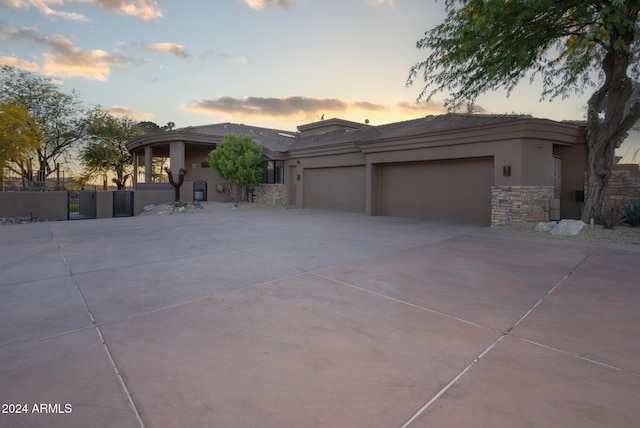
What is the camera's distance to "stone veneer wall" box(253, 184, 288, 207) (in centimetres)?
2077

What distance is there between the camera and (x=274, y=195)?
20781 mm

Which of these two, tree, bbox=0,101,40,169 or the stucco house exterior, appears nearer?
the stucco house exterior

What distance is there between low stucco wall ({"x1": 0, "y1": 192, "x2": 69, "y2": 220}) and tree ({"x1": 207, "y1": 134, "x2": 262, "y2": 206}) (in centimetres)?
768

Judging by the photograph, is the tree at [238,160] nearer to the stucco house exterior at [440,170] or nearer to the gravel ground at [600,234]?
the stucco house exterior at [440,170]

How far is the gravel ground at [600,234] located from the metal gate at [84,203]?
19.2 meters

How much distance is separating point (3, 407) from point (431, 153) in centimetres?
1338

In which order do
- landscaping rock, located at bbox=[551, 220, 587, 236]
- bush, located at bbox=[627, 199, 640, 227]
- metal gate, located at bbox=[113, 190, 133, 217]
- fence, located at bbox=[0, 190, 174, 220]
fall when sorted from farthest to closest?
metal gate, located at bbox=[113, 190, 133, 217], fence, located at bbox=[0, 190, 174, 220], bush, located at bbox=[627, 199, 640, 227], landscaping rock, located at bbox=[551, 220, 587, 236]

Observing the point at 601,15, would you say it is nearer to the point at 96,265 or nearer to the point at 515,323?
the point at 515,323

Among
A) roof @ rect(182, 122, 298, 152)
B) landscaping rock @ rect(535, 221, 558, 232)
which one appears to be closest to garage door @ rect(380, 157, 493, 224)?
landscaping rock @ rect(535, 221, 558, 232)

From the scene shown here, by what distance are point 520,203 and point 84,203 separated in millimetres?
20059

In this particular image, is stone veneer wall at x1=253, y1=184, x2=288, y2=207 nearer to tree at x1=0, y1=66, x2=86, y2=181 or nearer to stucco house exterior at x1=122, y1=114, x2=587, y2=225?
stucco house exterior at x1=122, y1=114, x2=587, y2=225

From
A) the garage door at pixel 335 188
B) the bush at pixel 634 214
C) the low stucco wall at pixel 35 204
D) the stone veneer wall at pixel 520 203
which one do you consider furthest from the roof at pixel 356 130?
the low stucco wall at pixel 35 204

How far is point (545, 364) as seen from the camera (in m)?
2.75

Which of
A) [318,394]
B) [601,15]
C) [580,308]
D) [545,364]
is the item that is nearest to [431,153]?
[601,15]
